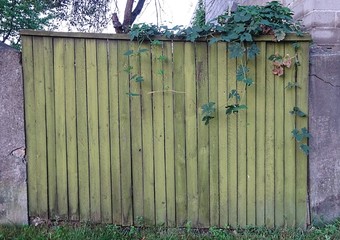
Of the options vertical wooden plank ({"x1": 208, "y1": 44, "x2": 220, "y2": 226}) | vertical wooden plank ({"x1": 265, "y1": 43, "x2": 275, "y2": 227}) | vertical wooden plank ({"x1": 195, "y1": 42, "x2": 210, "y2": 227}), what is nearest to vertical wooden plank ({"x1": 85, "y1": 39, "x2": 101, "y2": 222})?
vertical wooden plank ({"x1": 195, "y1": 42, "x2": 210, "y2": 227})

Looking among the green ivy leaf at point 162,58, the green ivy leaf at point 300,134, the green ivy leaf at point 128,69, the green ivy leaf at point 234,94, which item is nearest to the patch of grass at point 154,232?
the green ivy leaf at point 300,134

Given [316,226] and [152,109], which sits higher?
[152,109]

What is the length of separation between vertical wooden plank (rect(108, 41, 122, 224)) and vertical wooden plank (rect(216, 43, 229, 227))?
3.20ft

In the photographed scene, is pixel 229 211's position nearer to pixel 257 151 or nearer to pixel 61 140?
pixel 257 151

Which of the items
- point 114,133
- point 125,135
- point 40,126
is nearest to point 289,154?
point 125,135

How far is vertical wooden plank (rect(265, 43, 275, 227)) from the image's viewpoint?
11.1 feet

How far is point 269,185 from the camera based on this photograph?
3422 mm

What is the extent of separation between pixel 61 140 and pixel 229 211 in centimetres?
176

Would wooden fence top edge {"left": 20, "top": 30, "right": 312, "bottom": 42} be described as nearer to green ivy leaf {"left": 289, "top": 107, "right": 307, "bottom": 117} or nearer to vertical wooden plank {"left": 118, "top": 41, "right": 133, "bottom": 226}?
vertical wooden plank {"left": 118, "top": 41, "right": 133, "bottom": 226}

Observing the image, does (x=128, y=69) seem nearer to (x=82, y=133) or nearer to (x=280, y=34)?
(x=82, y=133)

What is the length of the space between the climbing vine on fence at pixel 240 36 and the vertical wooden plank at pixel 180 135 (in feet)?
0.41

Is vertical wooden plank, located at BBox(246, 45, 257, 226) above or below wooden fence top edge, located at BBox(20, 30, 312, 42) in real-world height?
below

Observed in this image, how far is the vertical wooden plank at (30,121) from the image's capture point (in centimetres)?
334

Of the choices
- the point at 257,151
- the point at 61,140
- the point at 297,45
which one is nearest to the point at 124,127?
the point at 61,140
